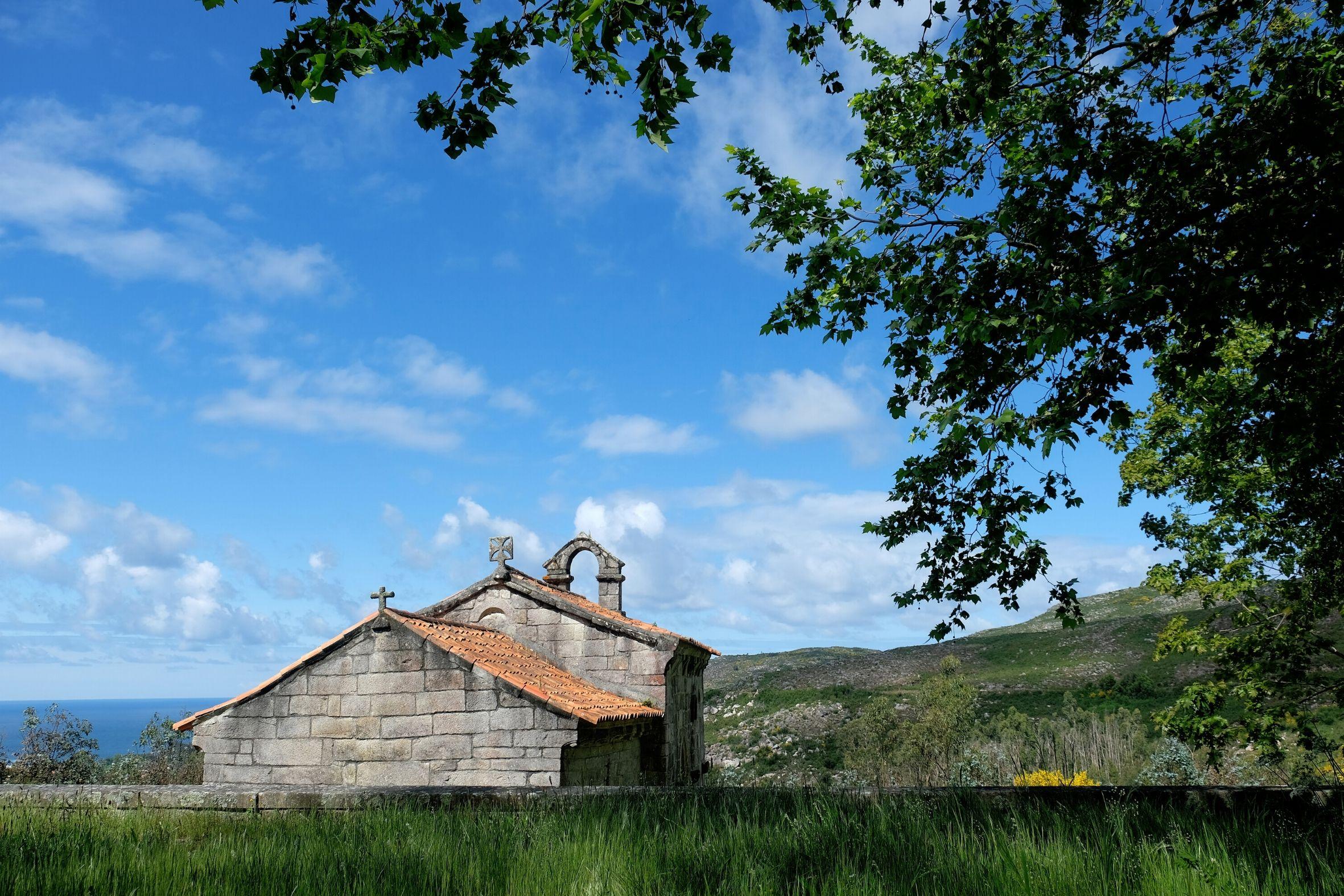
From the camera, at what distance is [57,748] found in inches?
810

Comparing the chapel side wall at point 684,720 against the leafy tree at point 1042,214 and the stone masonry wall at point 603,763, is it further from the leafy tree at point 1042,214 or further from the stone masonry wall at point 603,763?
the leafy tree at point 1042,214

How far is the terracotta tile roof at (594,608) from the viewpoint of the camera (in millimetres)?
17969

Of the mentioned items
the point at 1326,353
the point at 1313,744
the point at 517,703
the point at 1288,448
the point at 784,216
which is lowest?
the point at 1313,744

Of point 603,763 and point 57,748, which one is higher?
point 603,763

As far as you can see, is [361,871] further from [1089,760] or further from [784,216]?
[1089,760]

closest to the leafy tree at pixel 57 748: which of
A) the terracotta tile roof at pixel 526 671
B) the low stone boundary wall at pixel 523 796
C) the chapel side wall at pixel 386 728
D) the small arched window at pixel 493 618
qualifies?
the chapel side wall at pixel 386 728

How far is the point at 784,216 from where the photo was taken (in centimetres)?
909

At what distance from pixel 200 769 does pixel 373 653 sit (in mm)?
9503

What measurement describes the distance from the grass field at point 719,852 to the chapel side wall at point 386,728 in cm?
810

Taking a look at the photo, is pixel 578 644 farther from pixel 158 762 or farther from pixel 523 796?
pixel 523 796

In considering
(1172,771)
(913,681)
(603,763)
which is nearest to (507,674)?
(603,763)

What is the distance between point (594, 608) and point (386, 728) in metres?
6.32

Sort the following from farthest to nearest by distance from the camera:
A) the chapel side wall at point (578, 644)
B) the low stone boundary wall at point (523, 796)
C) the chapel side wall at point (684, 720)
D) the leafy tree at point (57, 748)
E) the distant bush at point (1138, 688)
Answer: the distant bush at point (1138, 688) → the leafy tree at point (57, 748) → the chapel side wall at point (684, 720) → the chapel side wall at point (578, 644) → the low stone boundary wall at point (523, 796)

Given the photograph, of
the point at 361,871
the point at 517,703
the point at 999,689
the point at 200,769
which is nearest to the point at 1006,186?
the point at 361,871
